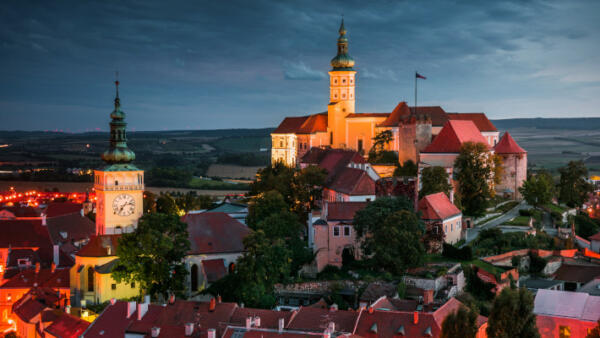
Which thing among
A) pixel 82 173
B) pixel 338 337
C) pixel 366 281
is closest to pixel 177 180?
pixel 82 173

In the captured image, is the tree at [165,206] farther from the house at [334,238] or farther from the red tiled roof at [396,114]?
the house at [334,238]

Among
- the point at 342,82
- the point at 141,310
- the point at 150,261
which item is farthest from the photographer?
the point at 342,82

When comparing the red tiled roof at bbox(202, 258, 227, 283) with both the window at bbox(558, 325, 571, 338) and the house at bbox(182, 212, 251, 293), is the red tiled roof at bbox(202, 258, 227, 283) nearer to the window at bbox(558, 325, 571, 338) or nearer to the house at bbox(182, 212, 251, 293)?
the house at bbox(182, 212, 251, 293)

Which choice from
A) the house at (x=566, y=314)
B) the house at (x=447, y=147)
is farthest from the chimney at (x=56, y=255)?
the house at (x=566, y=314)

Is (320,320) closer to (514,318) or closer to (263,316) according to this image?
(263,316)

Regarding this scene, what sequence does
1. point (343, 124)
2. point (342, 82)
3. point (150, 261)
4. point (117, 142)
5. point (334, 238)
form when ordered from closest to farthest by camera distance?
point (150, 261), point (334, 238), point (117, 142), point (343, 124), point (342, 82)

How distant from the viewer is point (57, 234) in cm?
5947

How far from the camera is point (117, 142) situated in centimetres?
5169

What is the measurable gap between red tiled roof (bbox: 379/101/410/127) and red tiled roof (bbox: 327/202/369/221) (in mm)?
26927

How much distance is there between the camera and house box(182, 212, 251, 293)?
45562mm

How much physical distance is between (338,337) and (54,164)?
456 ft

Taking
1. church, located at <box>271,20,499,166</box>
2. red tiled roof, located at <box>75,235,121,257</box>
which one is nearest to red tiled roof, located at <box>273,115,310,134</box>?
church, located at <box>271,20,499,166</box>

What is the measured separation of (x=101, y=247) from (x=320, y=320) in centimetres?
1723

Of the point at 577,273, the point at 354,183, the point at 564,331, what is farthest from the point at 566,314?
the point at 354,183
